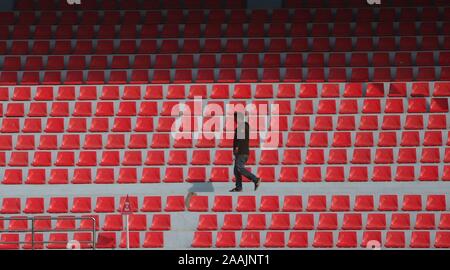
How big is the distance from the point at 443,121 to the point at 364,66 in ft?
5.92

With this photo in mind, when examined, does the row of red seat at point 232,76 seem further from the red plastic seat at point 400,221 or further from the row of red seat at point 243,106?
the red plastic seat at point 400,221

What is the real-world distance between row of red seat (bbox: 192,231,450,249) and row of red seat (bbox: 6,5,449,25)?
4.68m

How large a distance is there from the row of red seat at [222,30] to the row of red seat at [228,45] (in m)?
0.15

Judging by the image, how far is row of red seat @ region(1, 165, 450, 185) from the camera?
48.5 feet

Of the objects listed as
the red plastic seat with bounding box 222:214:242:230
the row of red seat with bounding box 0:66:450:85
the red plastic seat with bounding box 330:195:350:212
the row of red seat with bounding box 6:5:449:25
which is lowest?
the red plastic seat with bounding box 222:214:242:230

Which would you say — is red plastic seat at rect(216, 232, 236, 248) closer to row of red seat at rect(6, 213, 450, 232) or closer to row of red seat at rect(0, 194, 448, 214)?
row of red seat at rect(6, 213, 450, 232)

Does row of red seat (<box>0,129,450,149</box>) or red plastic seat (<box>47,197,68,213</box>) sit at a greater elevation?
row of red seat (<box>0,129,450,149</box>)

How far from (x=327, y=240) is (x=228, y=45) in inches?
173

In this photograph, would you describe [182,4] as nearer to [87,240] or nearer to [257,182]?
[257,182]

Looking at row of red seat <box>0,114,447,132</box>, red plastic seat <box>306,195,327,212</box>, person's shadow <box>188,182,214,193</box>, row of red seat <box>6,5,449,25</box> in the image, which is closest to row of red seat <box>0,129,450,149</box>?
row of red seat <box>0,114,447,132</box>

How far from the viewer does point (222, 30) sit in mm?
17359

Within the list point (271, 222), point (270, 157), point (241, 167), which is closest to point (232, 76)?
point (270, 157)
